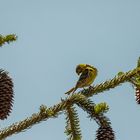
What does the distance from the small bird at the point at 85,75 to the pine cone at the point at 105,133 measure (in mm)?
883

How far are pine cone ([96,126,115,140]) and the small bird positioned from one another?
883 mm

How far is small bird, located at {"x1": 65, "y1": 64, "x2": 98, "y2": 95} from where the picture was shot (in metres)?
4.59

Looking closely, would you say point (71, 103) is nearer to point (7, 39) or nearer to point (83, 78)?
point (83, 78)

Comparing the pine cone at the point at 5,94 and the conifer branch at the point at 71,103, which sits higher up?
the pine cone at the point at 5,94

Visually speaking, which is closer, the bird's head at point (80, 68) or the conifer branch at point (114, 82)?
the conifer branch at point (114, 82)

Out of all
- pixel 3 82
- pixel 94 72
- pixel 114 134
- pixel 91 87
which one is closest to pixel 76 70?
pixel 94 72

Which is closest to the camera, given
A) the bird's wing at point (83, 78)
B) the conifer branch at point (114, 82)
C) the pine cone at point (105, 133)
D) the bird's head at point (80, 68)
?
the pine cone at point (105, 133)

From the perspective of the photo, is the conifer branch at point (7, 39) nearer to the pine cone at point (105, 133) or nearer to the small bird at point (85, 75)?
the small bird at point (85, 75)

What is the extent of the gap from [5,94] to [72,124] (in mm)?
794

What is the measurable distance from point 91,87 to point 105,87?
0.24 m

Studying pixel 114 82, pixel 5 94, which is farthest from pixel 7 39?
pixel 114 82

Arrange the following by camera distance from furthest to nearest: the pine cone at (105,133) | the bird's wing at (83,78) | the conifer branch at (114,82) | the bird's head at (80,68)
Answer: the bird's head at (80,68), the bird's wing at (83,78), the conifer branch at (114,82), the pine cone at (105,133)

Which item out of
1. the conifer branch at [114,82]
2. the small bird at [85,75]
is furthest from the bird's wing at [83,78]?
the conifer branch at [114,82]

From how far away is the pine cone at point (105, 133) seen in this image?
3.64m
